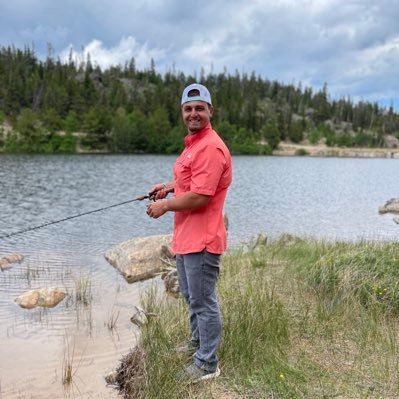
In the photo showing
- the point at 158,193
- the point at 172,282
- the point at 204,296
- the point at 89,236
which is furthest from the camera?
the point at 89,236

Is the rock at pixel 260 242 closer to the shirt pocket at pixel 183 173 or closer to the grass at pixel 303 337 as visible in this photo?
the grass at pixel 303 337

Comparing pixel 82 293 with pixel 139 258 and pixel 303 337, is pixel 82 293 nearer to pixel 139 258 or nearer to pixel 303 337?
pixel 139 258

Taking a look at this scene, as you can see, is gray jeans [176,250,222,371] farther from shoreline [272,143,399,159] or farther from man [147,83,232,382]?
shoreline [272,143,399,159]

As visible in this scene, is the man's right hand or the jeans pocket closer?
the jeans pocket

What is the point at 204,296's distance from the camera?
3.84 metres

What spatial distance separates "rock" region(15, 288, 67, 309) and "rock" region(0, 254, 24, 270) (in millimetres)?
2753

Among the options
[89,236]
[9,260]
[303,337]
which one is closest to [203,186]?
[303,337]

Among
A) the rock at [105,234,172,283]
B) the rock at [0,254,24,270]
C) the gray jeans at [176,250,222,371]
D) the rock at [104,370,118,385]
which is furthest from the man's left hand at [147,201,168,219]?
the rock at [0,254,24,270]

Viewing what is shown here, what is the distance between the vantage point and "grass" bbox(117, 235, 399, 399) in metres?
3.88

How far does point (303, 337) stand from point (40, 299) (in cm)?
492

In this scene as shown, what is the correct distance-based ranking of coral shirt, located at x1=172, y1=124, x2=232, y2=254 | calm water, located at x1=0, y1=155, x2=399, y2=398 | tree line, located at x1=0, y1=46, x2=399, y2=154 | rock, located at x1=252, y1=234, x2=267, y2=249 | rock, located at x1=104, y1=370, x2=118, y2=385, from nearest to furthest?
coral shirt, located at x1=172, y1=124, x2=232, y2=254 → rock, located at x1=104, y1=370, x2=118, y2=385 → calm water, located at x1=0, y1=155, x2=399, y2=398 → rock, located at x1=252, y1=234, x2=267, y2=249 → tree line, located at x1=0, y1=46, x2=399, y2=154

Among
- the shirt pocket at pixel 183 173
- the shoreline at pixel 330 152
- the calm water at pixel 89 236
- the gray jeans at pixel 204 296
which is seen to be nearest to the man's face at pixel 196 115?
the shirt pocket at pixel 183 173

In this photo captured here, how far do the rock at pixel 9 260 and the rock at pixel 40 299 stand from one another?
2.75m

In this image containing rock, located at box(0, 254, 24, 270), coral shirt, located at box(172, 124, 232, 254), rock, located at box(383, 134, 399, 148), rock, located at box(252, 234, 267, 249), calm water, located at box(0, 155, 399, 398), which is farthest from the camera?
rock, located at box(383, 134, 399, 148)
